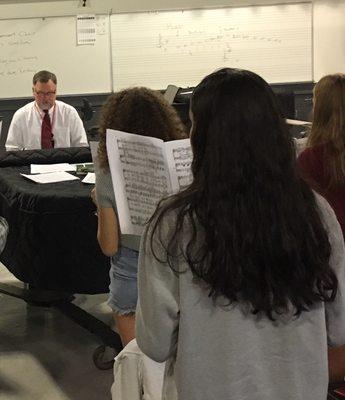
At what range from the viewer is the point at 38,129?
486cm

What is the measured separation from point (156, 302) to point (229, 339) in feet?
0.51

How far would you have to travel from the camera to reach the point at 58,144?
193 inches

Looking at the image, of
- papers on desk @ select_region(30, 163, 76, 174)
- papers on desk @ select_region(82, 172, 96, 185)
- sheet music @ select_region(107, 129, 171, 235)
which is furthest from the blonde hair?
papers on desk @ select_region(30, 163, 76, 174)

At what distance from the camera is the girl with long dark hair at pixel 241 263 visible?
3.46ft

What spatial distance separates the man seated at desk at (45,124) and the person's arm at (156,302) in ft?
12.4

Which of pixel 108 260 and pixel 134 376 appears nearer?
pixel 134 376

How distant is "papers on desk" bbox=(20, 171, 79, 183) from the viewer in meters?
2.98

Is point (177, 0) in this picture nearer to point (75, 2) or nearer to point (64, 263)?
point (75, 2)

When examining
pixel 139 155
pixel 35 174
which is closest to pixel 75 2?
pixel 35 174

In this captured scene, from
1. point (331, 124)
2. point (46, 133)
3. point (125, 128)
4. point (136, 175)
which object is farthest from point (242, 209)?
point (46, 133)

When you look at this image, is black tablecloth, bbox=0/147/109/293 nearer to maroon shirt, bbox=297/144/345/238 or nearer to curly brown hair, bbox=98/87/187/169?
curly brown hair, bbox=98/87/187/169

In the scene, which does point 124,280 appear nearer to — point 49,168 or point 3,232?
point 3,232

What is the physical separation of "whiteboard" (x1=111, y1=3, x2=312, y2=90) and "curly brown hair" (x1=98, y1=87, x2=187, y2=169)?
4892 millimetres

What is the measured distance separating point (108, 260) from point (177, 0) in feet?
15.4
